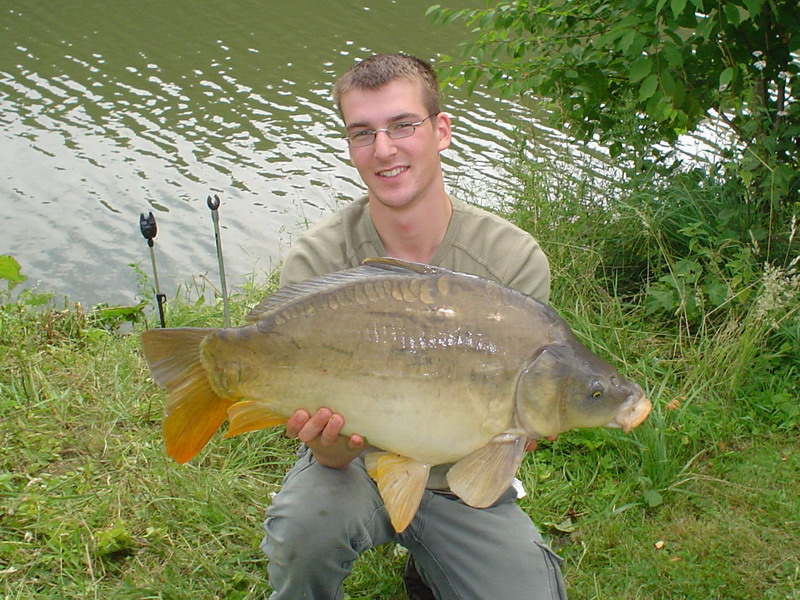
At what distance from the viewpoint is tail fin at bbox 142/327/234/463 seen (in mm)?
1623

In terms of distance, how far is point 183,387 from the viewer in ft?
5.36

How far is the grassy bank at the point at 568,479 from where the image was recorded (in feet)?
7.07

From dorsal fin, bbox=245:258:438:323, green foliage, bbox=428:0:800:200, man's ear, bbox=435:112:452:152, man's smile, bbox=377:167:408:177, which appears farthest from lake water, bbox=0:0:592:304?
dorsal fin, bbox=245:258:438:323

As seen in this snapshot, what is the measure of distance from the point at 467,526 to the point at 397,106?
1.02 m

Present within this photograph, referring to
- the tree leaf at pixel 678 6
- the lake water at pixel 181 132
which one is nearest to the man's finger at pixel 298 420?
the tree leaf at pixel 678 6

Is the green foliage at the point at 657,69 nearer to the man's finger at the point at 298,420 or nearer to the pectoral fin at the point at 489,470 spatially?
the pectoral fin at the point at 489,470

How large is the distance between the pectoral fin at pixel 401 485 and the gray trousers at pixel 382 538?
0.28m

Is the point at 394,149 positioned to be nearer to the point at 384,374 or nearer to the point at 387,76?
the point at 387,76

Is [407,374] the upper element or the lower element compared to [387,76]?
lower

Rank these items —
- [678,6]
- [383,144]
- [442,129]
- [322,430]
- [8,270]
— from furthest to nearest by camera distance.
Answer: [8,270], [678,6], [442,129], [383,144], [322,430]

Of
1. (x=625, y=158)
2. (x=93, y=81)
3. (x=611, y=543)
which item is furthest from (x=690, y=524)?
(x=93, y=81)

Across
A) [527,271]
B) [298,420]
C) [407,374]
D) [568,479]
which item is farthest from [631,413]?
[568,479]

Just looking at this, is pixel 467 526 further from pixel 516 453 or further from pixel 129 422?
pixel 129 422

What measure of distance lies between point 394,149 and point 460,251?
306mm
